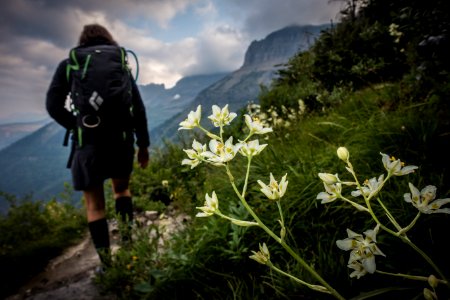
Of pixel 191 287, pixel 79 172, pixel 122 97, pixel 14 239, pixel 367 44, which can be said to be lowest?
pixel 14 239

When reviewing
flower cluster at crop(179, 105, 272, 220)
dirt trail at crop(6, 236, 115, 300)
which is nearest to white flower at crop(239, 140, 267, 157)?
flower cluster at crop(179, 105, 272, 220)

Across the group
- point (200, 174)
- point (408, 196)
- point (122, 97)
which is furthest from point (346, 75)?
point (408, 196)

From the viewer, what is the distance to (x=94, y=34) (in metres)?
3.42

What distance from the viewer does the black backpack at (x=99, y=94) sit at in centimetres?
294

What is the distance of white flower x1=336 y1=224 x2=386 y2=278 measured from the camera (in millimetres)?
725

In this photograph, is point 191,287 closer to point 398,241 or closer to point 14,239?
point 398,241

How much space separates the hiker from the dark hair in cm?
1

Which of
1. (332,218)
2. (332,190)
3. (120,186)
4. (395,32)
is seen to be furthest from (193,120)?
(395,32)

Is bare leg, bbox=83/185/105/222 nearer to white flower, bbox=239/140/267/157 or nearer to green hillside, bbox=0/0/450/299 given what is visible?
green hillside, bbox=0/0/450/299

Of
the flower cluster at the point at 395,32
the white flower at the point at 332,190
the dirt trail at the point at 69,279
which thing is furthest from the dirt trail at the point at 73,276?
the flower cluster at the point at 395,32

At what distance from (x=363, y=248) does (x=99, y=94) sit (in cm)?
289

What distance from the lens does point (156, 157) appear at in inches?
312

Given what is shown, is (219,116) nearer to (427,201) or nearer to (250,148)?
(250,148)

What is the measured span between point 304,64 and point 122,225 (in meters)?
6.81
